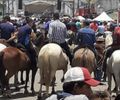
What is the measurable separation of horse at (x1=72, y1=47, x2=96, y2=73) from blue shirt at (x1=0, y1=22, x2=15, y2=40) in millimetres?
3480

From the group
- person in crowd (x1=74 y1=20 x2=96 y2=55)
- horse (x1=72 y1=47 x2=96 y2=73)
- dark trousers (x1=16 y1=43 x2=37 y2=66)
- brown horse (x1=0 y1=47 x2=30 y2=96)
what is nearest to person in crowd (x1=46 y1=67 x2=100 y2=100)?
horse (x1=72 y1=47 x2=96 y2=73)

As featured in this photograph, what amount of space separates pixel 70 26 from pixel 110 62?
22404 millimetres

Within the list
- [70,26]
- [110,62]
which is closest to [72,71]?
[110,62]

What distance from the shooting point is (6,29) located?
1609 centimetres

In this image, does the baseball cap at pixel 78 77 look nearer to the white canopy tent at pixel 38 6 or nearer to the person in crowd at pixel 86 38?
the person in crowd at pixel 86 38

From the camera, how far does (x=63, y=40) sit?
1495 centimetres

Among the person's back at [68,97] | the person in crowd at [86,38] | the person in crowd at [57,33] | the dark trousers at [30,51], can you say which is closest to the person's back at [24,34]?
the dark trousers at [30,51]

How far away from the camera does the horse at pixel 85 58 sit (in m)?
13.1

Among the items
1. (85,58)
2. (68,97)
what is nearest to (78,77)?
(68,97)

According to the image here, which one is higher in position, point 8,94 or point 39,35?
point 39,35

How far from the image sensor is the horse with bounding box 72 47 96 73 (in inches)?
515

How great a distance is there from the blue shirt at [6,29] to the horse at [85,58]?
11.4ft

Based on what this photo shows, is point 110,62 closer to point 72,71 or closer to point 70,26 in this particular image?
point 72,71

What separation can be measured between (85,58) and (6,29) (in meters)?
3.90
